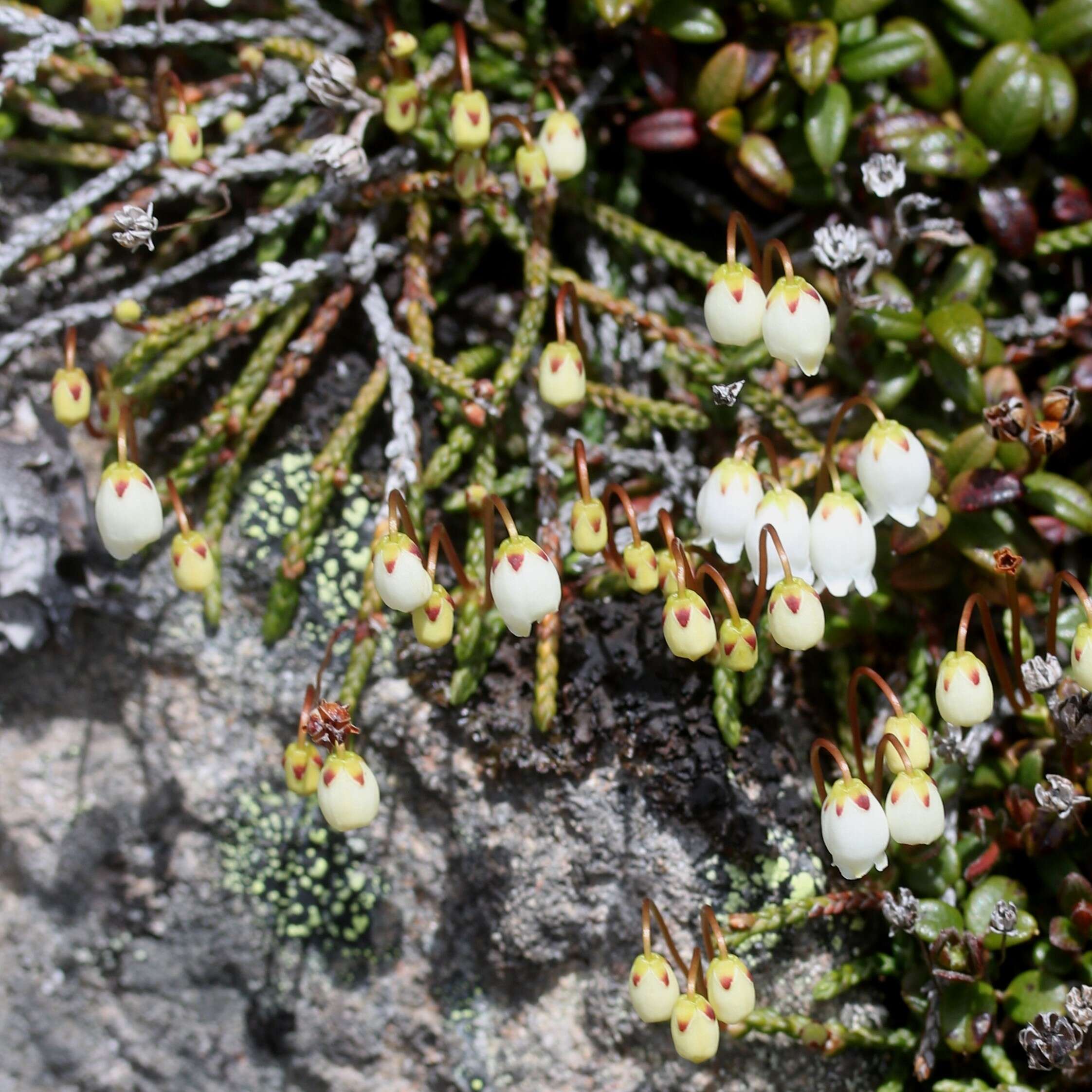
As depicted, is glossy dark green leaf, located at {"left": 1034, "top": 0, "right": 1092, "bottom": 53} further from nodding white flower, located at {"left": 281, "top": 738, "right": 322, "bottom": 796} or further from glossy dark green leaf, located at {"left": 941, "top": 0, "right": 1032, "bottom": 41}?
nodding white flower, located at {"left": 281, "top": 738, "right": 322, "bottom": 796}

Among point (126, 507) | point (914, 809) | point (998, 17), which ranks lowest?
point (914, 809)

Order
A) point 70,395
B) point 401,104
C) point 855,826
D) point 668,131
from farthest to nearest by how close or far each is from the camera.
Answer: point 668,131
point 401,104
point 70,395
point 855,826

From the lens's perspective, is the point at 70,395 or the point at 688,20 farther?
the point at 688,20

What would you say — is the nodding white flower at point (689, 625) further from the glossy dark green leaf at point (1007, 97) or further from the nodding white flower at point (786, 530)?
the glossy dark green leaf at point (1007, 97)

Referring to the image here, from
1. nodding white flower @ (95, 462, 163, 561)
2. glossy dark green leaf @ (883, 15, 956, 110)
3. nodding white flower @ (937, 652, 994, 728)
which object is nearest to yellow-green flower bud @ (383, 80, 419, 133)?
nodding white flower @ (95, 462, 163, 561)

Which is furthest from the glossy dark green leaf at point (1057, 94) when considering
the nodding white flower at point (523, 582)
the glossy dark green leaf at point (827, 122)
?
the nodding white flower at point (523, 582)

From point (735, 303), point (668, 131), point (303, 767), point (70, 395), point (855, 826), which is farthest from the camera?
point (668, 131)

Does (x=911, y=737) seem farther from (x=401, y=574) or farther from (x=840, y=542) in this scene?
(x=401, y=574)

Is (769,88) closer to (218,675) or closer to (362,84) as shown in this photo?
(362,84)

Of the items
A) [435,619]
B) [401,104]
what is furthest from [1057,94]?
[435,619]
